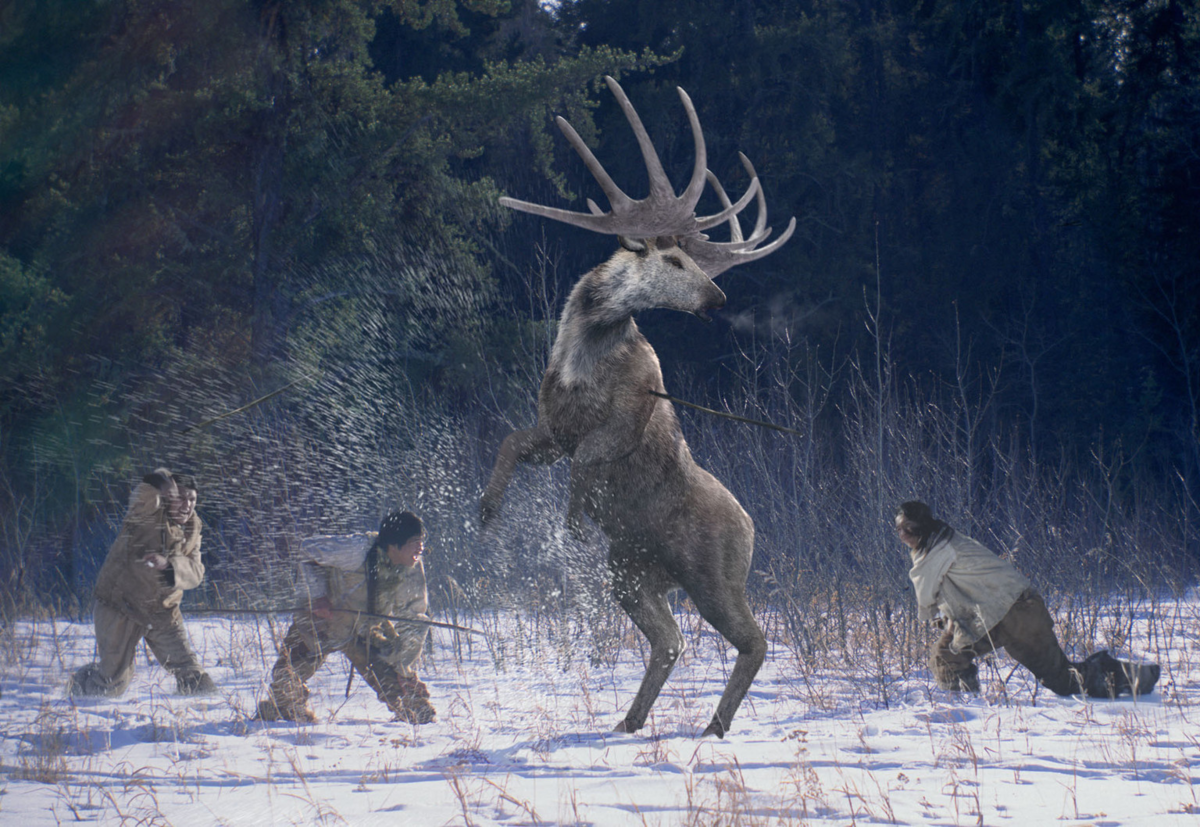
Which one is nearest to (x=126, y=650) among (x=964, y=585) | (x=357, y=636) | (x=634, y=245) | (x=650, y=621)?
(x=357, y=636)

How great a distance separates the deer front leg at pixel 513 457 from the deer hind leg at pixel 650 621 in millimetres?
673

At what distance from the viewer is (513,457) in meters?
4.29

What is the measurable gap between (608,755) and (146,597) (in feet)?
11.6

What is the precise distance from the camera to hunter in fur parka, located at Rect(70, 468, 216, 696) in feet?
21.8

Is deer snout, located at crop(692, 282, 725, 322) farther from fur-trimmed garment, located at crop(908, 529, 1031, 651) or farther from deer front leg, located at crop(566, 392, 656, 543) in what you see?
fur-trimmed garment, located at crop(908, 529, 1031, 651)

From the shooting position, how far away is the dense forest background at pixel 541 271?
33.0 ft

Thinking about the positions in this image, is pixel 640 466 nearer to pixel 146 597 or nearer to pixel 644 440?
pixel 644 440

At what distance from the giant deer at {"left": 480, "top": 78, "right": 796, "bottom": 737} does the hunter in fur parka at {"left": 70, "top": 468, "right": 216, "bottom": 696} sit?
130 inches

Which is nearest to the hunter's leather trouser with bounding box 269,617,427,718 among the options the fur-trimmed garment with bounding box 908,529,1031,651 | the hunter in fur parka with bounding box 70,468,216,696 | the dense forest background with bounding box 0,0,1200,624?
the hunter in fur parka with bounding box 70,468,216,696

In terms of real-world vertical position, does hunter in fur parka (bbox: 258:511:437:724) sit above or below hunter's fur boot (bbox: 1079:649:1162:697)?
above

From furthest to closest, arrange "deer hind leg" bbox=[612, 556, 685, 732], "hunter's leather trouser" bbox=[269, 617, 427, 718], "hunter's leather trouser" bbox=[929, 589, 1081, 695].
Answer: "hunter's leather trouser" bbox=[929, 589, 1081, 695] → "hunter's leather trouser" bbox=[269, 617, 427, 718] → "deer hind leg" bbox=[612, 556, 685, 732]

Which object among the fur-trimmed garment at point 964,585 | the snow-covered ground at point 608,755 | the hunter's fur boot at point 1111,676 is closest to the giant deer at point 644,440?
the snow-covered ground at point 608,755

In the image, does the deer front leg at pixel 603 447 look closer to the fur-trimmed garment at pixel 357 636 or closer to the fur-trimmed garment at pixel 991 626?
the fur-trimmed garment at pixel 357 636

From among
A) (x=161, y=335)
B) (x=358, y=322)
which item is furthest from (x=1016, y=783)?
(x=161, y=335)
